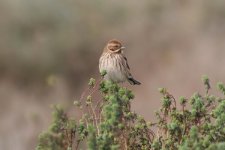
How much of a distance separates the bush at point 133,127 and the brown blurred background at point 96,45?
8.33 m

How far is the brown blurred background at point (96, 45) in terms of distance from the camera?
48.8 feet

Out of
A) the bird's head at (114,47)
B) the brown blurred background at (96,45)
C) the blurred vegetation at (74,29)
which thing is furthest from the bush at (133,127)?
the blurred vegetation at (74,29)

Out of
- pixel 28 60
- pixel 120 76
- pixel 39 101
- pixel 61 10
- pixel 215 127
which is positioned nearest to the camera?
pixel 215 127

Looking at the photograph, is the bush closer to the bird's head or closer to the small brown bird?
the small brown bird

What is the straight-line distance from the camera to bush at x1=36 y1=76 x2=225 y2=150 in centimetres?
485

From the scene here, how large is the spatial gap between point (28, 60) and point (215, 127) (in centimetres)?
1108

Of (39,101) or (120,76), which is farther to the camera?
(39,101)

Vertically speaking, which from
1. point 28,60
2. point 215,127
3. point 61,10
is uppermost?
point 61,10

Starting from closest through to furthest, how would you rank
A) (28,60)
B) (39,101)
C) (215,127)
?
1. (215,127)
2. (39,101)
3. (28,60)

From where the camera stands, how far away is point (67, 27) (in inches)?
667

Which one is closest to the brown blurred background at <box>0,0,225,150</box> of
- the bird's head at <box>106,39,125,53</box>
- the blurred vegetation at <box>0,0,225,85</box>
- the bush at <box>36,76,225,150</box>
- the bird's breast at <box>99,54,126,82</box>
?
the blurred vegetation at <box>0,0,225,85</box>

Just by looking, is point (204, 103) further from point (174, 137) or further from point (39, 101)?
point (39, 101)

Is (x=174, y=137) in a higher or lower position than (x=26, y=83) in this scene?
lower

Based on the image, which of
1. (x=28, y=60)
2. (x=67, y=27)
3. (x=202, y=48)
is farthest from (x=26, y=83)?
(x=202, y=48)
